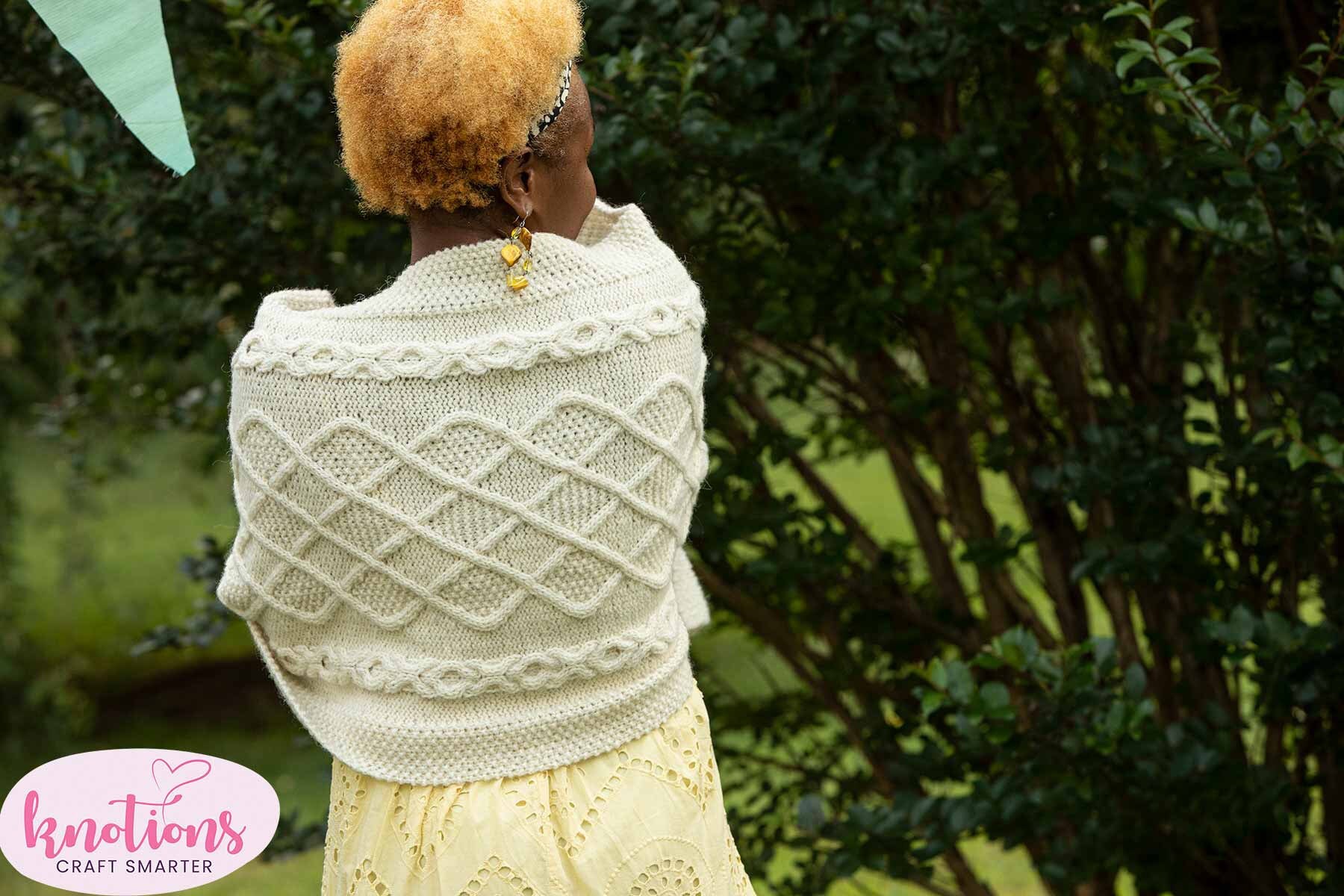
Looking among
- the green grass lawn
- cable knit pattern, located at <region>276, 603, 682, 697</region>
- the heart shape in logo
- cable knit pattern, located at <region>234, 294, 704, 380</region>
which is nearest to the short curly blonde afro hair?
cable knit pattern, located at <region>234, 294, 704, 380</region>

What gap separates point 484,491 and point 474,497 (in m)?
0.01

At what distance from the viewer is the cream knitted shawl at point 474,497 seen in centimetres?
137

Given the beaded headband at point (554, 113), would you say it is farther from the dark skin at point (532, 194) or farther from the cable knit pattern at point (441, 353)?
the cable knit pattern at point (441, 353)

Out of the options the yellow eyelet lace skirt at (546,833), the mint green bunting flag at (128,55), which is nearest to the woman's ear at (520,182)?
the mint green bunting flag at (128,55)

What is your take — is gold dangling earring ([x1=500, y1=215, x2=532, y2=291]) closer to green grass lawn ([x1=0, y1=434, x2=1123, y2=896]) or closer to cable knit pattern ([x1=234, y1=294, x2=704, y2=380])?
cable knit pattern ([x1=234, y1=294, x2=704, y2=380])

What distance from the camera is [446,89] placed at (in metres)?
1.27

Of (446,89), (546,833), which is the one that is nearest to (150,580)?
(546,833)

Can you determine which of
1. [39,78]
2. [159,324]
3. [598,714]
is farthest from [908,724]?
[39,78]

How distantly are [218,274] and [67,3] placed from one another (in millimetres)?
1128

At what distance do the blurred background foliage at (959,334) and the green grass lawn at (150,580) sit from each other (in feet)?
7.01

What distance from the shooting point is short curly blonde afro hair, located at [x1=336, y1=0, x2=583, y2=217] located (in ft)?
4.19

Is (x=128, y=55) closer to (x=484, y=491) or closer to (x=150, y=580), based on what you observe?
(x=484, y=491)

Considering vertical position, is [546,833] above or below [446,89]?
below

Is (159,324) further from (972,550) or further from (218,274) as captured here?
(972,550)
